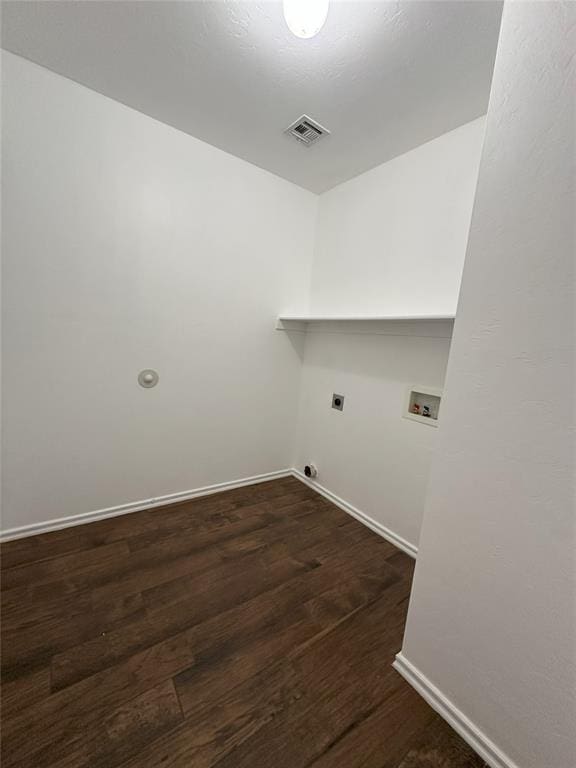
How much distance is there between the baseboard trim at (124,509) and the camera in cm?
160

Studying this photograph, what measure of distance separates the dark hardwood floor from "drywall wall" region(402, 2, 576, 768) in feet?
0.98

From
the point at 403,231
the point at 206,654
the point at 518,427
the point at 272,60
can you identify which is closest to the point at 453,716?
the point at 206,654

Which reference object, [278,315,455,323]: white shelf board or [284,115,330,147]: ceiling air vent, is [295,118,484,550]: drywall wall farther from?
[284,115,330,147]: ceiling air vent

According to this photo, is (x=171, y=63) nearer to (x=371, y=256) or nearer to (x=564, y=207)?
(x=371, y=256)

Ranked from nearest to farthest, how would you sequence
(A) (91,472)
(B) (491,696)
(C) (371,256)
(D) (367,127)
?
(B) (491,696) → (D) (367,127) → (A) (91,472) → (C) (371,256)

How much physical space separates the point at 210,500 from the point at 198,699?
1243mm

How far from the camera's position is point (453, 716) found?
37.3 inches

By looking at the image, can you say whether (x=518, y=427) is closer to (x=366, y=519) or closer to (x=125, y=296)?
(x=366, y=519)

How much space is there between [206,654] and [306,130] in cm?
257

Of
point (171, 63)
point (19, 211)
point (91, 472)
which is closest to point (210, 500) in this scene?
point (91, 472)

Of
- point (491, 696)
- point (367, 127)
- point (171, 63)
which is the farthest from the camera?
point (367, 127)

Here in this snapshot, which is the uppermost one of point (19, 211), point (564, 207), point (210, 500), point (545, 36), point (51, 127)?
point (51, 127)

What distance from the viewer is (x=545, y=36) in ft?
2.43

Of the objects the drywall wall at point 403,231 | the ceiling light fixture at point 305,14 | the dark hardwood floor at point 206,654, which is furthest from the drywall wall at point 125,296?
the ceiling light fixture at point 305,14
